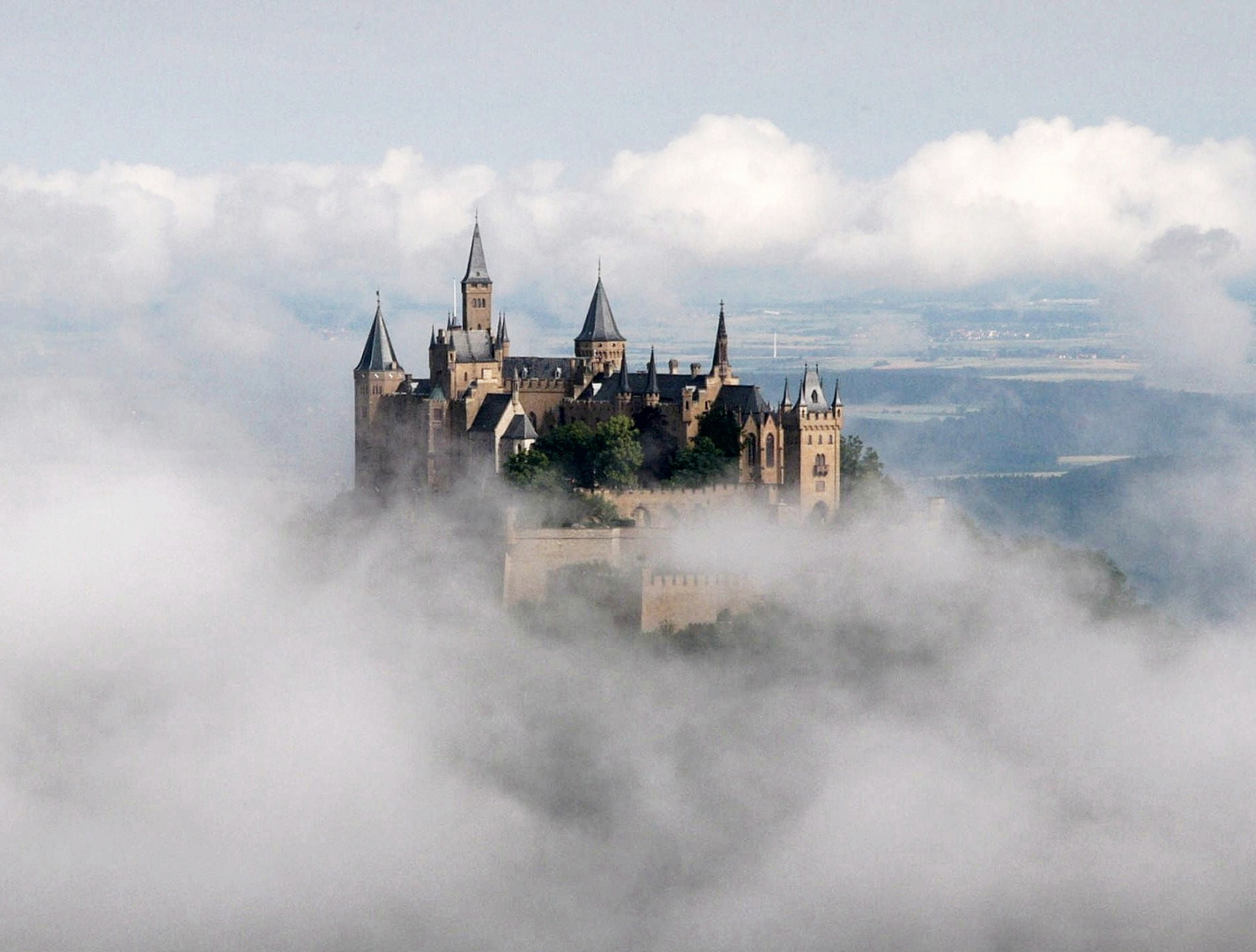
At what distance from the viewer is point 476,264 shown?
65.3m

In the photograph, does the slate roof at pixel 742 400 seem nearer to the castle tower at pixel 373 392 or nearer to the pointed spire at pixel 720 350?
the pointed spire at pixel 720 350

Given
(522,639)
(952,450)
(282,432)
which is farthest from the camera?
(952,450)

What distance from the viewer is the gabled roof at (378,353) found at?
65125 mm

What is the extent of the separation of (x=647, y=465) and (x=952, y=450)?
59646 millimetres

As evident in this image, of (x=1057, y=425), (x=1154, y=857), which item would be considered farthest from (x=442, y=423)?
(x=1057, y=425)

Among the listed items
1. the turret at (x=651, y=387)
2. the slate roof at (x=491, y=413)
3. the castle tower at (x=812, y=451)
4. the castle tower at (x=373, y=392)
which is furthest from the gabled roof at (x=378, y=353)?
the castle tower at (x=812, y=451)

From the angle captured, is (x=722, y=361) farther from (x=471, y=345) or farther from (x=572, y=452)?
(x=471, y=345)

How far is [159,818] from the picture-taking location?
65.1 metres

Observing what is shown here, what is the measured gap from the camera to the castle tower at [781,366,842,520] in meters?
57.1

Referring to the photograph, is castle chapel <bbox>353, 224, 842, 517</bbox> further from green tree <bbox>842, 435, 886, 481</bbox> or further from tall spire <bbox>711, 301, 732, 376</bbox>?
green tree <bbox>842, 435, 886, 481</bbox>

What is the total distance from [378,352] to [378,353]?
27 millimetres

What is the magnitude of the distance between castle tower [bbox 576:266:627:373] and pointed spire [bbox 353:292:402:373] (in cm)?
573

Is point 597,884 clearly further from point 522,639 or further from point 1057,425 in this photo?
point 1057,425

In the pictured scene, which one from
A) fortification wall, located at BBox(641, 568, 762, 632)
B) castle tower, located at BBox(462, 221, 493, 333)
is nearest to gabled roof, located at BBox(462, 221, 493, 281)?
castle tower, located at BBox(462, 221, 493, 333)
